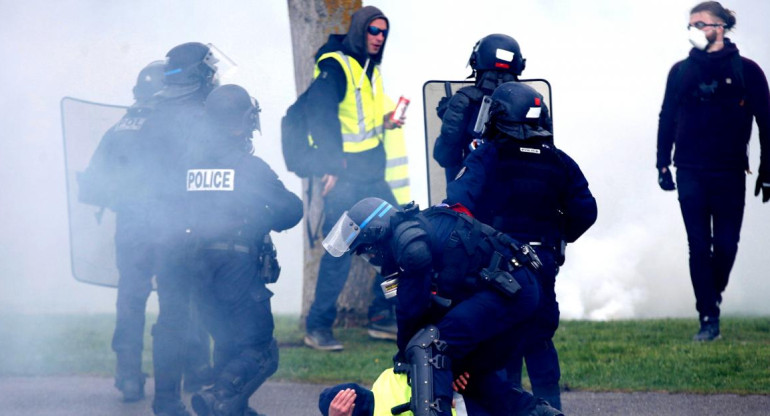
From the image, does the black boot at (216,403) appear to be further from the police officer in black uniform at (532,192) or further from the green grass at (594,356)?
the green grass at (594,356)

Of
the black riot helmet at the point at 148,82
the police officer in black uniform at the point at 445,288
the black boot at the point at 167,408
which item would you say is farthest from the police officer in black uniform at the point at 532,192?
the black riot helmet at the point at 148,82

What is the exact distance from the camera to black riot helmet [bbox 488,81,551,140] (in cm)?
508

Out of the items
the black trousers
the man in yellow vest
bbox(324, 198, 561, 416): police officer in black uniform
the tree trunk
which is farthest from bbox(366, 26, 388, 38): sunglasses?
bbox(324, 198, 561, 416): police officer in black uniform

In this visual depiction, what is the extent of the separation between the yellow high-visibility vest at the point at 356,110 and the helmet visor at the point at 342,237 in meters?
3.22

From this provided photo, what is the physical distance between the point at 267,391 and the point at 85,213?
66.5 inches

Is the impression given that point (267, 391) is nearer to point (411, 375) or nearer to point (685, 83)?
point (411, 375)

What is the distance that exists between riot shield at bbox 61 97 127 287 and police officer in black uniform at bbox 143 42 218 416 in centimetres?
109

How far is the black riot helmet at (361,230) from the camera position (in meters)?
4.39

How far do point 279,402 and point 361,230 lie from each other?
8.02 ft

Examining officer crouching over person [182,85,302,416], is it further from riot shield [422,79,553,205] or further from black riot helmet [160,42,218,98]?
riot shield [422,79,553,205]

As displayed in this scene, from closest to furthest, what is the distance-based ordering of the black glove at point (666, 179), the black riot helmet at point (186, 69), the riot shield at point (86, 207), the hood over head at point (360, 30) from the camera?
the black riot helmet at point (186, 69) → the riot shield at point (86, 207) → the hood over head at point (360, 30) → the black glove at point (666, 179)

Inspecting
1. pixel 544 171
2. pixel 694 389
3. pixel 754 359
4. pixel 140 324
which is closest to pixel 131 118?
pixel 140 324

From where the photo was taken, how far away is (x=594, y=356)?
7.43 m

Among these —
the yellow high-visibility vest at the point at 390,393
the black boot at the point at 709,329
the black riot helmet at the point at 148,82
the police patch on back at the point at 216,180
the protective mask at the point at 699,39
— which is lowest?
the black boot at the point at 709,329
